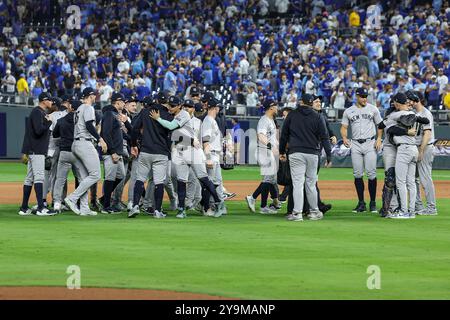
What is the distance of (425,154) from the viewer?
57.7 feet

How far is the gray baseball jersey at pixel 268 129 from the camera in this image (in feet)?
59.3

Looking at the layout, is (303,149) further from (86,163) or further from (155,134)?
(86,163)

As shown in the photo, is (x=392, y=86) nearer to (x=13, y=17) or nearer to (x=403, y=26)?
(x=403, y=26)

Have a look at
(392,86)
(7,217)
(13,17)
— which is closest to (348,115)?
(7,217)

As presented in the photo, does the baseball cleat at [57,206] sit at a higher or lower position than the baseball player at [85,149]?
lower

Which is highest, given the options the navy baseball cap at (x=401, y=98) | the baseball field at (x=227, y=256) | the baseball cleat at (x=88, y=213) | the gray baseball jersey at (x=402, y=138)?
the navy baseball cap at (x=401, y=98)

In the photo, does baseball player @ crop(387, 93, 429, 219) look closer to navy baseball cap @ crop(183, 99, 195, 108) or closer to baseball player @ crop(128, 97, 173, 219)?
navy baseball cap @ crop(183, 99, 195, 108)

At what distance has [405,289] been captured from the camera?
10.1m

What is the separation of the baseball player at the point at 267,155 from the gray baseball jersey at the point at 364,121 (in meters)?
1.43

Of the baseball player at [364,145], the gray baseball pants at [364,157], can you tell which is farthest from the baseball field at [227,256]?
the gray baseball pants at [364,157]

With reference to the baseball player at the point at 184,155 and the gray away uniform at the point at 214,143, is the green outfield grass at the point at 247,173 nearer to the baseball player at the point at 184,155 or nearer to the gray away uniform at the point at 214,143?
the gray away uniform at the point at 214,143

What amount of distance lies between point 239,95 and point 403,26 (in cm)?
624

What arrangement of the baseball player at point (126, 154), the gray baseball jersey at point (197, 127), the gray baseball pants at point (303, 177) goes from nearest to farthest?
the gray baseball pants at point (303, 177) < the gray baseball jersey at point (197, 127) < the baseball player at point (126, 154)

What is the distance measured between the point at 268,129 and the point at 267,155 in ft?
1.47
